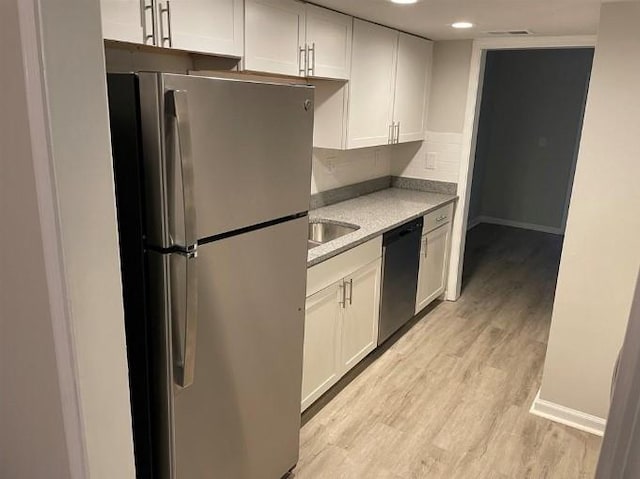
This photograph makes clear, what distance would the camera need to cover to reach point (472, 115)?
3.87m

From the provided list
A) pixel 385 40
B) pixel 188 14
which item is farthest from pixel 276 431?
pixel 385 40

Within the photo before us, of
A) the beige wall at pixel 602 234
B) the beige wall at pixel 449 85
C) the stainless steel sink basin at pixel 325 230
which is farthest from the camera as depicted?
the beige wall at pixel 449 85

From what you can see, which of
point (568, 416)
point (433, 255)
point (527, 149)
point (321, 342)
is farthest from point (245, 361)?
point (527, 149)

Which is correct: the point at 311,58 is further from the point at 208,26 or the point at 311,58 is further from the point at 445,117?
the point at 445,117

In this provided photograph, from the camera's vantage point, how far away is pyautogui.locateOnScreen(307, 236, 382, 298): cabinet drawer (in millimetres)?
2416

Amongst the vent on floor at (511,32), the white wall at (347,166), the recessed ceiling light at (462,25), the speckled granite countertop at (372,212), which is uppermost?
the vent on floor at (511,32)

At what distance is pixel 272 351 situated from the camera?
1.93 m

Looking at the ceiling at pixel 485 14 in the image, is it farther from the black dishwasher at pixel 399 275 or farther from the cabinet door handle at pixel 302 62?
the black dishwasher at pixel 399 275

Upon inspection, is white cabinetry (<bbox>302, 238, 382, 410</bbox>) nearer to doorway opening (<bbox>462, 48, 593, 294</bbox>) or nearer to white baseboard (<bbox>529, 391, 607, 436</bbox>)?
white baseboard (<bbox>529, 391, 607, 436</bbox>)

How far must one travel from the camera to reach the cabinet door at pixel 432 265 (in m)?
3.71

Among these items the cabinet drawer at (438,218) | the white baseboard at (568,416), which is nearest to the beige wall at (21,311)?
the white baseboard at (568,416)

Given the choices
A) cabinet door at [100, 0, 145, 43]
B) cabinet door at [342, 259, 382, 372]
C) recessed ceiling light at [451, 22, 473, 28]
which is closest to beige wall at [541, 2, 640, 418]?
recessed ceiling light at [451, 22, 473, 28]

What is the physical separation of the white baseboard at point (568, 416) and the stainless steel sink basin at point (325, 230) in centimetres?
146

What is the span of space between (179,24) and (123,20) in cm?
22
